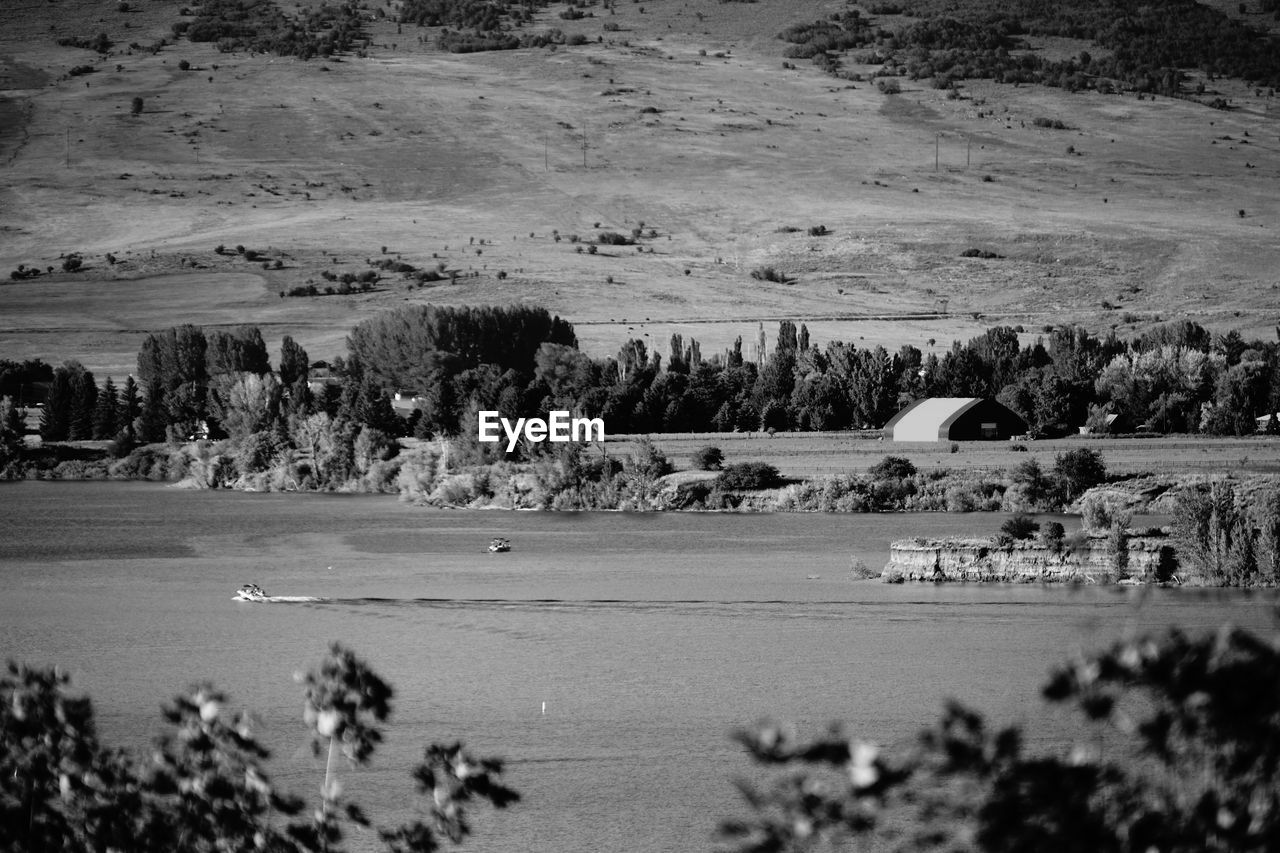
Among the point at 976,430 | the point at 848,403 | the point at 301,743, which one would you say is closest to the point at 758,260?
the point at 848,403

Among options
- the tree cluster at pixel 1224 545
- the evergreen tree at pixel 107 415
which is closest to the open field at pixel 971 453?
the tree cluster at pixel 1224 545

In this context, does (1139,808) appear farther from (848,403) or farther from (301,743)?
(848,403)

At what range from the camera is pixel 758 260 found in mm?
171875

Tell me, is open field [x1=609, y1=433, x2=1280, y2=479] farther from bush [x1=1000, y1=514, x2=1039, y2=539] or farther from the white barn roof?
bush [x1=1000, y1=514, x2=1039, y2=539]

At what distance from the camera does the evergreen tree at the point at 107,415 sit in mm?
108250

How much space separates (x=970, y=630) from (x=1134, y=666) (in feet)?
99.6

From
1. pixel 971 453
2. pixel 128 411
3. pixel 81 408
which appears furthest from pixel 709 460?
pixel 81 408

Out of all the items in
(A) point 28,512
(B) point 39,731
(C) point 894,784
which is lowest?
(A) point 28,512

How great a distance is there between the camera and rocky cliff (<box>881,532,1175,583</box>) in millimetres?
43000

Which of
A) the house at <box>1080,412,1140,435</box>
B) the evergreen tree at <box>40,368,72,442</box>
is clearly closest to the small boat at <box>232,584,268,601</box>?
the house at <box>1080,412,1140,435</box>

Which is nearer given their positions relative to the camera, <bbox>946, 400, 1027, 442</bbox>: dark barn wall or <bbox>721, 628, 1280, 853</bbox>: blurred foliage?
<bbox>721, 628, 1280, 853</bbox>: blurred foliage

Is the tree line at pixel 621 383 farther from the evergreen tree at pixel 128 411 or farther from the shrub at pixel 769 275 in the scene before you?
the shrub at pixel 769 275

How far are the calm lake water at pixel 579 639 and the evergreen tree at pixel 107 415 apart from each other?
44511mm

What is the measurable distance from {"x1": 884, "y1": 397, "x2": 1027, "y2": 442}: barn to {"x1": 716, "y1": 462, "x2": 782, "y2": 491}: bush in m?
11.9
